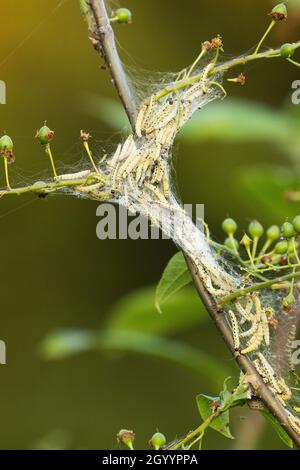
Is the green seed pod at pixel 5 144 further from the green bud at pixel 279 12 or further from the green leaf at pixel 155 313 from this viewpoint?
the green leaf at pixel 155 313

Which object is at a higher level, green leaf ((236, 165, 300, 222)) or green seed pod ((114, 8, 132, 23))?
green seed pod ((114, 8, 132, 23))

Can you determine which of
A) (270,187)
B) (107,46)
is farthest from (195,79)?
(270,187)

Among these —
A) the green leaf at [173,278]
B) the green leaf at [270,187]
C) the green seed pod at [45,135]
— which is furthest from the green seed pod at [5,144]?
the green leaf at [270,187]

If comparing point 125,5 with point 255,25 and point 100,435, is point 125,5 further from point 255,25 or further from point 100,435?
point 100,435

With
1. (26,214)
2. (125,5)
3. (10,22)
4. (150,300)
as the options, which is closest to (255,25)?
(125,5)

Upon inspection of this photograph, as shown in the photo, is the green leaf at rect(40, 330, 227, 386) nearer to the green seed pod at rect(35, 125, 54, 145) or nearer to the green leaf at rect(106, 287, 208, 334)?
the green leaf at rect(106, 287, 208, 334)

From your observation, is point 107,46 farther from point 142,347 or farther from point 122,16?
point 142,347

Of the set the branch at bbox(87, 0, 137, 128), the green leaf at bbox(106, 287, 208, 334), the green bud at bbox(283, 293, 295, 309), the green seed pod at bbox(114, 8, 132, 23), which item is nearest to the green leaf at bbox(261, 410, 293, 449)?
the green bud at bbox(283, 293, 295, 309)
